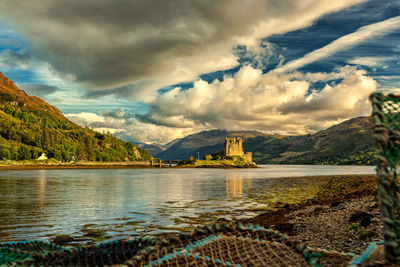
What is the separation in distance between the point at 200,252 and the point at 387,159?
12.8 ft

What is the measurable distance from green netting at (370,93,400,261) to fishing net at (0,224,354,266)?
140 centimetres

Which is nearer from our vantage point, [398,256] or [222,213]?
[398,256]

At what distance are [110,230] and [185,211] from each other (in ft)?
28.7

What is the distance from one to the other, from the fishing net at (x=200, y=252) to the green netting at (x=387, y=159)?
140 centimetres

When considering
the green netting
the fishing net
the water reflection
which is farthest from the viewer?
the water reflection

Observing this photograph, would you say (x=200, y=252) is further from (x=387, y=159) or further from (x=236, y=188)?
(x=236, y=188)

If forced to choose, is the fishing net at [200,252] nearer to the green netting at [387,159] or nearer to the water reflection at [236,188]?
the green netting at [387,159]

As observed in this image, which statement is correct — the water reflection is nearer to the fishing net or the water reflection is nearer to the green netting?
the fishing net

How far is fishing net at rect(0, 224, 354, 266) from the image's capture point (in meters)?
5.40

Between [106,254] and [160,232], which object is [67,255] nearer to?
[106,254]

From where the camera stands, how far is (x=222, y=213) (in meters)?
24.2

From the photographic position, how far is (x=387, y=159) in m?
4.08

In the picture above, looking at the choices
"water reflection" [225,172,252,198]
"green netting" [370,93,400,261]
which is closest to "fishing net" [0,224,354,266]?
"green netting" [370,93,400,261]

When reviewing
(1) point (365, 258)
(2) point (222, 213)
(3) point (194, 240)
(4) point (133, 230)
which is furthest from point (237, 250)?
(2) point (222, 213)
